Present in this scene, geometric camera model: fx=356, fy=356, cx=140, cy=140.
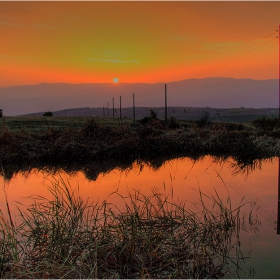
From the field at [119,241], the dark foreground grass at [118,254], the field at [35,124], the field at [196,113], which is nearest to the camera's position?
the dark foreground grass at [118,254]

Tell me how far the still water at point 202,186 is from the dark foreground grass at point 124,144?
149 cm

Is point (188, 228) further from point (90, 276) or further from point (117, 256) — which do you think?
point (90, 276)

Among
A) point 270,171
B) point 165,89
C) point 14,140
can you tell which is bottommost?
point 270,171

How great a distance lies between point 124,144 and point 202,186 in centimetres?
620

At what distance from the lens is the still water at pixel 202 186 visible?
4.96 meters

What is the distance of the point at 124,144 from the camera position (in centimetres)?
1494

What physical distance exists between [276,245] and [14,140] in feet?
38.5

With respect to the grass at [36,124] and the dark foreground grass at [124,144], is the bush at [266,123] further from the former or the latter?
the grass at [36,124]

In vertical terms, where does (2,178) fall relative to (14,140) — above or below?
below

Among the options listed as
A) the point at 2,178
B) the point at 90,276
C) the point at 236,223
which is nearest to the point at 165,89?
the point at 2,178

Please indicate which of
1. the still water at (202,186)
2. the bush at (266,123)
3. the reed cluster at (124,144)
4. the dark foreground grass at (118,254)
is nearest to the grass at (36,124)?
the reed cluster at (124,144)

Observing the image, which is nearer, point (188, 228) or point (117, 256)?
point (117, 256)

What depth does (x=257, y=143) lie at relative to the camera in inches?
616

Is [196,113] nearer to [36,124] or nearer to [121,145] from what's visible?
[36,124]
